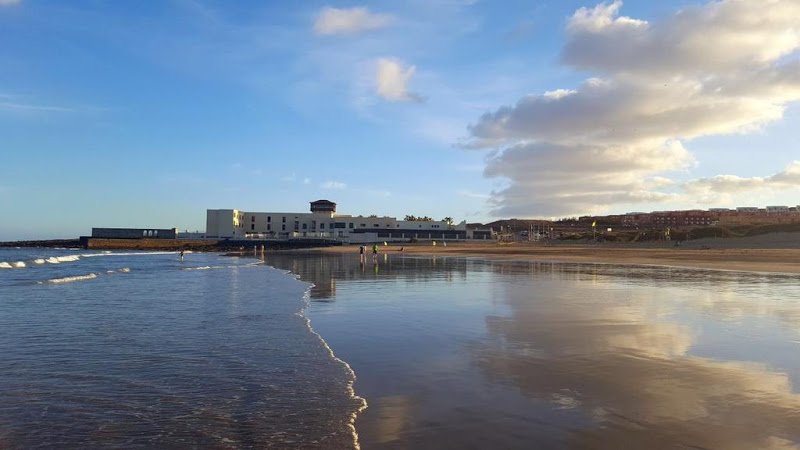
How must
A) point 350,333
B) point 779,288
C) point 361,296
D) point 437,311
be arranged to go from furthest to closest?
point 779,288 < point 361,296 < point 437,311 < point 350,333

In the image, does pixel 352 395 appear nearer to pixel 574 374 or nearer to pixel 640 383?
pixel 574 374

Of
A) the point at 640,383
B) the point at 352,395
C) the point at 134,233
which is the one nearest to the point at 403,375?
the point at 352,395

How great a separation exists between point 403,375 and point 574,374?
9.19 feet

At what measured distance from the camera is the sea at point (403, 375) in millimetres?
6004

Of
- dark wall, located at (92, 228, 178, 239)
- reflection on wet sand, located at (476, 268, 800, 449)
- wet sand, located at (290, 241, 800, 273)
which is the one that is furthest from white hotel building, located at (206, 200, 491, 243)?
reflection on wet sand, located at (476, 268, 800, 449)

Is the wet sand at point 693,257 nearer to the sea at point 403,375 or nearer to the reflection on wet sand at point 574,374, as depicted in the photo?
the reflection on wet sand at point 574,374

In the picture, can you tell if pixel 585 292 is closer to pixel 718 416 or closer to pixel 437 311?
pixel 437 311

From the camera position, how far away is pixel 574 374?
28.2 ft

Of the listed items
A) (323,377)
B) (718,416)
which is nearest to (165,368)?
(323,377)

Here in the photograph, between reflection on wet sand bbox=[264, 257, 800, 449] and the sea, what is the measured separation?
4 centimetres

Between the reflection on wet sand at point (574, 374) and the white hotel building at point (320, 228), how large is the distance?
126667 millimetres

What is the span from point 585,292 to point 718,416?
15467 millimetres

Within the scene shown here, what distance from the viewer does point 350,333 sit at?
12.6m

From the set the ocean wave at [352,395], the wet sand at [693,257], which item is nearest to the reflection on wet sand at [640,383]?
Result: the ocean wave at [352,395]
